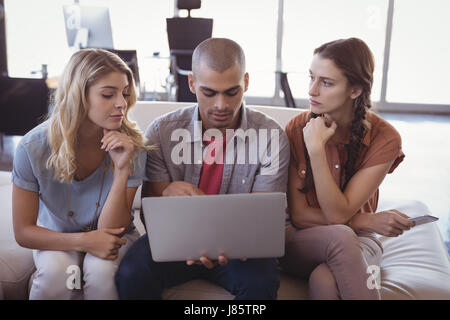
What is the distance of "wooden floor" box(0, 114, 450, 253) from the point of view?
3.26 meters

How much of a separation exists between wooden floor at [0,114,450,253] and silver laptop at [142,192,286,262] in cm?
180

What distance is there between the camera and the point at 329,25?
256 inches

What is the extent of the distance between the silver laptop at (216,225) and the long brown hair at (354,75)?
42 cm

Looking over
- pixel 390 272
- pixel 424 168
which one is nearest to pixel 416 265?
pixel 390 272

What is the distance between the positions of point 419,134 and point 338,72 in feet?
13.4

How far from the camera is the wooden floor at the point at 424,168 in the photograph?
326 cm

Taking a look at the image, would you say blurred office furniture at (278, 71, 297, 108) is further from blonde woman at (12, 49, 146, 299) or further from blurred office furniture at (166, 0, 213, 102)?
blonde woman at (12, 49, 146, 299)

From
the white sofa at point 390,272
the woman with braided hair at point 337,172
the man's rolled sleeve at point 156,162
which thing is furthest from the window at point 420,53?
the man's rolled sleeve at point 156,162

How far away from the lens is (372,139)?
5.21 ft

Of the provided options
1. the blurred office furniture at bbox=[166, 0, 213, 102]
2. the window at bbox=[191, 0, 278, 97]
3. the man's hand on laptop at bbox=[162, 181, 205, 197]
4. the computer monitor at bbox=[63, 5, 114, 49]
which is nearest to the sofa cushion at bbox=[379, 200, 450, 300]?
the man's hand on laptop at bbox=[162, 181, 205, 197]

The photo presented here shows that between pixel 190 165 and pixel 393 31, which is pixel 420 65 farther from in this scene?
pixel 190 165

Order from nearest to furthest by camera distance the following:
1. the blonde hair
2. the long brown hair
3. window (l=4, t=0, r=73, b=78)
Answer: the blonde hair
the long brown hair
window (l=4, t=0, r=73, b=78)

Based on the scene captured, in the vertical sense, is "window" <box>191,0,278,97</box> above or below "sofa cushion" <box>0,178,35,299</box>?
above
